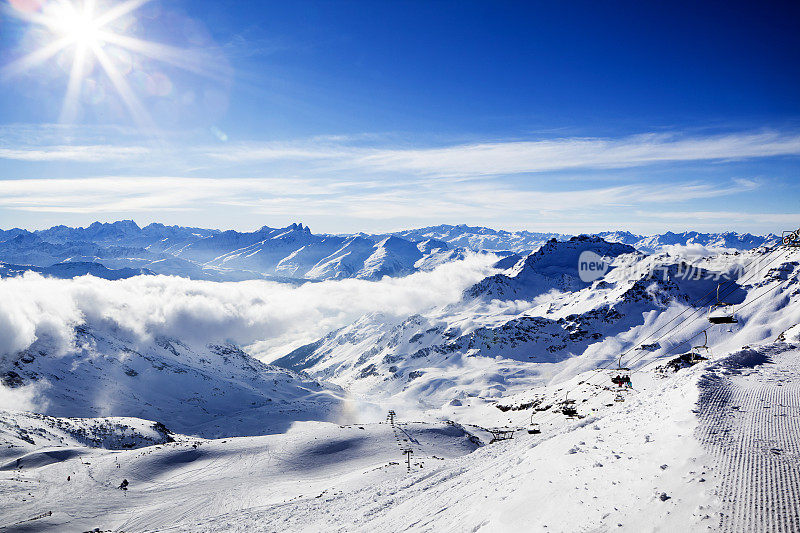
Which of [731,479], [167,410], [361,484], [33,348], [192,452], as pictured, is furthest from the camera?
[33,348]

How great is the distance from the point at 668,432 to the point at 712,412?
11.4 ft

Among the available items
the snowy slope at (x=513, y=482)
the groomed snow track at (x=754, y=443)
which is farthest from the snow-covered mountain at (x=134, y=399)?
the groomed snow track at (x=754, y=443)

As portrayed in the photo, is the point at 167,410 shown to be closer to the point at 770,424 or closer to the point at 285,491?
the point at 285,491

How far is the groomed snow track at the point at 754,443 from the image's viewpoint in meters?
11.4

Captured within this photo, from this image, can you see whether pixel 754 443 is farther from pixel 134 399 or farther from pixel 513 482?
pixel 134 399

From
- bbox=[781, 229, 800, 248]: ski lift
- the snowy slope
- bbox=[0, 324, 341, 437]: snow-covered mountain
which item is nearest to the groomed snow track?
the snowy slope

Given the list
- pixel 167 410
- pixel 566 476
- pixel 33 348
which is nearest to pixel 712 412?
pixel 566 476

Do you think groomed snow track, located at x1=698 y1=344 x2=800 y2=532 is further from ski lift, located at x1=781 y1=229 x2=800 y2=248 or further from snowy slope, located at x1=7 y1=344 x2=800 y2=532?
ski lift, located at x1=781 y1=229 x2=800 y2=248

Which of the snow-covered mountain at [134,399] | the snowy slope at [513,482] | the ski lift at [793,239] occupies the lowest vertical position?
the snow-covered mountain at [134,399]

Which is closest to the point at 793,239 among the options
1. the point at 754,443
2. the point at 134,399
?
the point at 754,443

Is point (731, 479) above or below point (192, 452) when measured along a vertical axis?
above

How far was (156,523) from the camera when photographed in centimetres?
3769

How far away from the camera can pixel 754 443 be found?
15688 mm

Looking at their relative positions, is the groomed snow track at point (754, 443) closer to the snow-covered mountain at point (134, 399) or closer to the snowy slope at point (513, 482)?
the snowy slope at point (513, 482)
